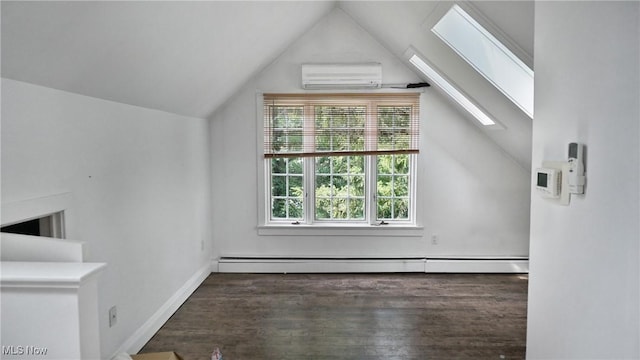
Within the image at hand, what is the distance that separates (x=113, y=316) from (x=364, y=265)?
2623 millimetres

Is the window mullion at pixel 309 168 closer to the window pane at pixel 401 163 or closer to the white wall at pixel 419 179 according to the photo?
the white wall at pixel 419 179

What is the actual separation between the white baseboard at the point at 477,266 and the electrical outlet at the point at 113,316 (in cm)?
310

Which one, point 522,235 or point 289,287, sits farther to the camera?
point 522,235

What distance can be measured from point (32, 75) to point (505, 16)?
2.25m

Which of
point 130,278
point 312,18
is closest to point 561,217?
point 130,278

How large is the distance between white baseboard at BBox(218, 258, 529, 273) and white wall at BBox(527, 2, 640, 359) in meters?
2.49

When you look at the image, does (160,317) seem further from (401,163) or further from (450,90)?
(450,90)

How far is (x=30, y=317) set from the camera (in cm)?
98

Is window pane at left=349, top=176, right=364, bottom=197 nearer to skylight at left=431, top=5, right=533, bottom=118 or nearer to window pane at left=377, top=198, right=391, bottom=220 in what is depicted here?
window pane at left=377, top=198, right=391, bottom=220

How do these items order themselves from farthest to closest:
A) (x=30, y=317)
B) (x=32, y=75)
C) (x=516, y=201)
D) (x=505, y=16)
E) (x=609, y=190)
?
(x=516, y=201), (x=505, y=16), (x=32, y=75), (x=609, y=190), (x=30, y=317)

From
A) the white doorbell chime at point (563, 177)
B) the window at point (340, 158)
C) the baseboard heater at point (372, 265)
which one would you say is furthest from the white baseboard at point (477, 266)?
the white doorbell chime at point (563, 177)

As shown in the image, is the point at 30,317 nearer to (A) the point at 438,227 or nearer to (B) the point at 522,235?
(A) the point at 438,227

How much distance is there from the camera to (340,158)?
431cm

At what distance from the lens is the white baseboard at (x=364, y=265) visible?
4.24 meters
